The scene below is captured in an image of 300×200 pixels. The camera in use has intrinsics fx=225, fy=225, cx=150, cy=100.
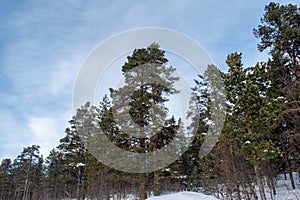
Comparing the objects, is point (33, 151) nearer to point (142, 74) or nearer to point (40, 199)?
point (40, 199)

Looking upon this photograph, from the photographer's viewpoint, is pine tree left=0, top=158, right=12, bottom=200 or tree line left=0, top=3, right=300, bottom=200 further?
pine tree left=0, top=158, right=12, bottom=200

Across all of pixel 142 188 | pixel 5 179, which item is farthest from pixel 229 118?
pixel 5 179

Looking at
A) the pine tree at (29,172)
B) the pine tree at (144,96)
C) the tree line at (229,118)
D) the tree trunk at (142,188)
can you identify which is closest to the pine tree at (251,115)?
the tree line at (229,118)

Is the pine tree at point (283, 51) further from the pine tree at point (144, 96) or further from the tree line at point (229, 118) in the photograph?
the pine tree at point (144, 96)

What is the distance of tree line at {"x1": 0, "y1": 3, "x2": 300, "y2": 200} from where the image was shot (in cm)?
1095

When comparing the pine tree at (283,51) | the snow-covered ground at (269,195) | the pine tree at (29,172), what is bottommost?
the snow-covered ground at (269,195)

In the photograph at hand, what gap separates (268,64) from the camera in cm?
1409

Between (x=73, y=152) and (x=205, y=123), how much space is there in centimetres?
1469

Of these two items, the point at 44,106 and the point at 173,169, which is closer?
the point at 173,169

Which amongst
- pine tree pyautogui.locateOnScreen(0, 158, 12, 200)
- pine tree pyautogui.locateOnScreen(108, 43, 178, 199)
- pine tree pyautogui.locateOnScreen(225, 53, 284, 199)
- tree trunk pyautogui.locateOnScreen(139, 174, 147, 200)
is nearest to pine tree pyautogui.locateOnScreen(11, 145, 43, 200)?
pine tree pyautogui.locateOnScreen(0, 158, 12, 200)

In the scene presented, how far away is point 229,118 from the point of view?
11.6 meters

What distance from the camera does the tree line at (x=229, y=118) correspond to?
1095 cm

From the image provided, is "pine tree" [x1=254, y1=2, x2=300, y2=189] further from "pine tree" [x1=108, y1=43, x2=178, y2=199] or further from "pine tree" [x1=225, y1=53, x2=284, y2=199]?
"pine tree" [x1=108, y1=43, x2=178, y2=199]

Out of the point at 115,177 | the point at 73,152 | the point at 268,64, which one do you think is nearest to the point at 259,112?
the point at 268,64
